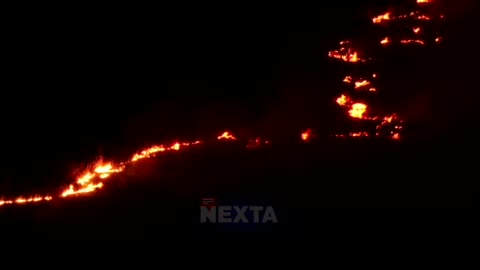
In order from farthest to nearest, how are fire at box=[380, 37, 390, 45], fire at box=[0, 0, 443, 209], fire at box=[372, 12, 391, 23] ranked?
fire at box=[372, 12, 391, 23] → fire at box=[380, 37, 390, 45] → fire at box=[0, 0, 443, 209]

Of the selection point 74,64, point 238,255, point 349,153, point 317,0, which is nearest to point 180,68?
point 74,64

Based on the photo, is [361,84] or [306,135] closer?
[306,135]

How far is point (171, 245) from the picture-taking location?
505 centimetres

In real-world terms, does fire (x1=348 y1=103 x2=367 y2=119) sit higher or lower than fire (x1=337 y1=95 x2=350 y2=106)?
lower

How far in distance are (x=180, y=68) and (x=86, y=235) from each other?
282cm

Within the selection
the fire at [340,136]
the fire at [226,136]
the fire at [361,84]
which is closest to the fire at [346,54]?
the fire at [340,136]

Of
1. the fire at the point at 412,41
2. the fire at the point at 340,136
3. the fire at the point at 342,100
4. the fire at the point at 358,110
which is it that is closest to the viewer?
the fire at the point at 340,136

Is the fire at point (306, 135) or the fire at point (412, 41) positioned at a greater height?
the fire at point (412, 41)

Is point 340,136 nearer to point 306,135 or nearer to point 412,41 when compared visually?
point 306,135

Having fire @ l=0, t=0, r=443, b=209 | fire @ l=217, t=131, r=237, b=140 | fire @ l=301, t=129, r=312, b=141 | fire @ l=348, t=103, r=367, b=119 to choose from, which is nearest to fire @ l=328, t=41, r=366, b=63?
fire @ l=0, t=0, r=443, b=209

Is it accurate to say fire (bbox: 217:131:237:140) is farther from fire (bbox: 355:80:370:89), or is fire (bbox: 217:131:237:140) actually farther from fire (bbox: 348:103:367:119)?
fire (bbox: 355:80:370:89)

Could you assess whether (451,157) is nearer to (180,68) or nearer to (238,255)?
(238,255)

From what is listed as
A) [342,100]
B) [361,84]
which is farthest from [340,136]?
[361,84]

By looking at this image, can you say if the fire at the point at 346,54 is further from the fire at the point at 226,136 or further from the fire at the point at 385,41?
the fire at the point at 226,136
